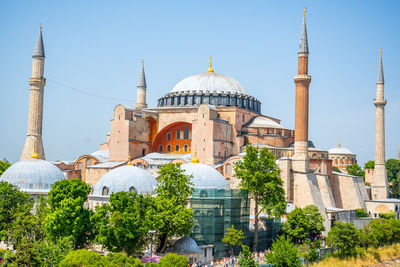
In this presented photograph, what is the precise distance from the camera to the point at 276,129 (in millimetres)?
36781

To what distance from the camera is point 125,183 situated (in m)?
24.4

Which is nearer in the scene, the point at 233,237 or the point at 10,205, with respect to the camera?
the point at 10,205

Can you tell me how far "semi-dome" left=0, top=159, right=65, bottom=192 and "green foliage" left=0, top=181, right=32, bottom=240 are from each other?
7.69 feet

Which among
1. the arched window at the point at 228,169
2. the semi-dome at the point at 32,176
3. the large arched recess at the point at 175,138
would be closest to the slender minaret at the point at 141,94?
the large arched recess at the point at 175,138

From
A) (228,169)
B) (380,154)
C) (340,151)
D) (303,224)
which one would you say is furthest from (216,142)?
(340,151)

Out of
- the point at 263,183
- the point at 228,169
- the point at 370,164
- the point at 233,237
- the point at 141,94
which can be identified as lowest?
the point at 233,237

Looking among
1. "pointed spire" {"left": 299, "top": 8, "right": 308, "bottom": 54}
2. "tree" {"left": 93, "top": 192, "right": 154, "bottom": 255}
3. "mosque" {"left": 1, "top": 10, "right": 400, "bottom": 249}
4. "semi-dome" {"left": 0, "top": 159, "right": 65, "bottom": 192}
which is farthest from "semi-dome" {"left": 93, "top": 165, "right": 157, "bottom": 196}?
"pointed spire" {"left": 299, "top": 8, "right": 308, "bottom": 54}

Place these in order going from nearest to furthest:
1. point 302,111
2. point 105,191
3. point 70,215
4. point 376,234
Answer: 1. point 70,215
2. point 105,191
3. point 376,234
4. point 302,111

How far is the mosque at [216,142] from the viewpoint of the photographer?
31.5 meters

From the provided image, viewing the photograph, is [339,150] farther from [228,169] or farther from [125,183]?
[125,183]

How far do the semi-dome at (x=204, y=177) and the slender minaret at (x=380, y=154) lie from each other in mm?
16990

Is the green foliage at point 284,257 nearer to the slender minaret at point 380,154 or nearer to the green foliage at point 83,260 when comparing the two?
the green foliage at point 83,260

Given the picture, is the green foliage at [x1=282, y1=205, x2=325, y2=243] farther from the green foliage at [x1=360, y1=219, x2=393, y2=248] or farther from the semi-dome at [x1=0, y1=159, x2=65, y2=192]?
the semi-dome at [x1=0, y1=159, x2=65, y2=192]

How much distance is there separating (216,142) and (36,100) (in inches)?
444
